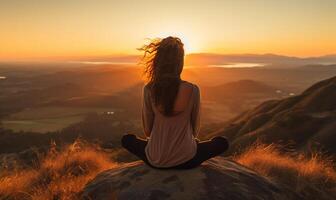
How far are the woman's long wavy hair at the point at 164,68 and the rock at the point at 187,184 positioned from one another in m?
0.99

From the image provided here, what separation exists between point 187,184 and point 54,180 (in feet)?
10.7

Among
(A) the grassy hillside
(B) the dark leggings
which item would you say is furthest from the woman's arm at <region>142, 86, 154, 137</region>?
(A) the grassy hillside

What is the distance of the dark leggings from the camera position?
598cm

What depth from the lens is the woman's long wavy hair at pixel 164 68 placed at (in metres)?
5.38

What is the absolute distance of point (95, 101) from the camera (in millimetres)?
136875

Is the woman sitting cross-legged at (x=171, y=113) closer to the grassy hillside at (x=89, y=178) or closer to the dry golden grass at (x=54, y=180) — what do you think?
the grassy hillside at (x=89, y=178)

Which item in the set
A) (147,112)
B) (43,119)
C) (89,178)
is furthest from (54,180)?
(43,119)

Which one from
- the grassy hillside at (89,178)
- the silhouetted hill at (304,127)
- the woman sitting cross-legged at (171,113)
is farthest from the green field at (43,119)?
the woman sitting cross-legged at (171,113)

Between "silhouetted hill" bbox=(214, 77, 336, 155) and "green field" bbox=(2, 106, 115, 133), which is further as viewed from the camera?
"green field" bbox=(2, 106, 115, 133)

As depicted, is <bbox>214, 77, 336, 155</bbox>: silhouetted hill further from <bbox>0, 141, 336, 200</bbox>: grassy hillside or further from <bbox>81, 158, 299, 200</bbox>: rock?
<bbox>81, 158, 299, 200</bbox>: rock

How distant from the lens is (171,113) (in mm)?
5672

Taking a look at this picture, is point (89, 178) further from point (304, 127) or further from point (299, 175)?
point (304, 127)

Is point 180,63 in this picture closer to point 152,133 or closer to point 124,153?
point 152,133

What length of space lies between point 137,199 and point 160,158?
75 cm
